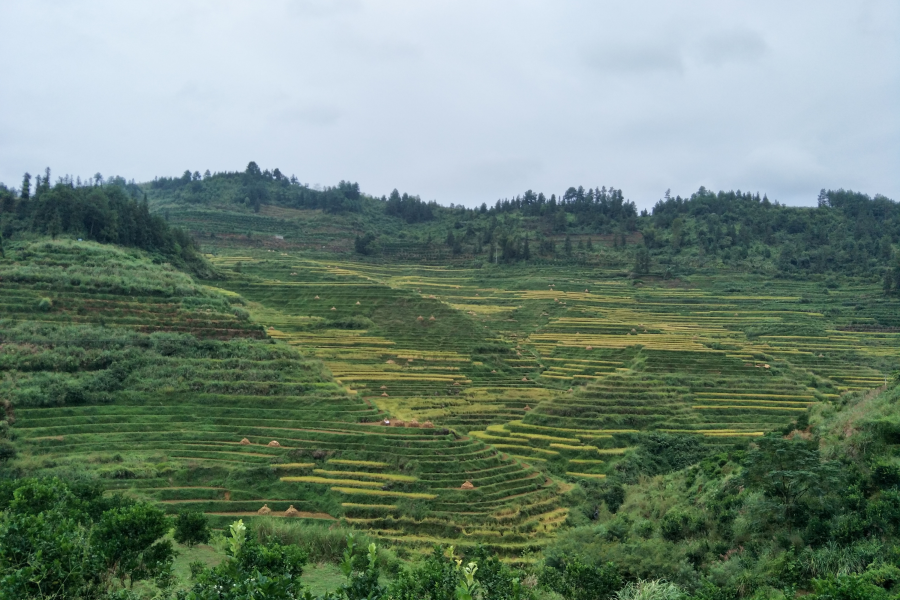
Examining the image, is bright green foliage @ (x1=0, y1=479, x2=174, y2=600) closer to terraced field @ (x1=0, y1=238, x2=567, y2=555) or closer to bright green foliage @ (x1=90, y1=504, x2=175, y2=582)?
bright green foliage @ (x1=90, y1=504, x2=175, y2=582)

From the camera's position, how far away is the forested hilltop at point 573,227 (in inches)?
3735

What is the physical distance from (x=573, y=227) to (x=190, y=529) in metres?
109

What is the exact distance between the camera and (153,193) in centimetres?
15588

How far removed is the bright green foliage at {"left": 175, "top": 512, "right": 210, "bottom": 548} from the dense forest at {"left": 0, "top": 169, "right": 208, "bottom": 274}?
1908 inches

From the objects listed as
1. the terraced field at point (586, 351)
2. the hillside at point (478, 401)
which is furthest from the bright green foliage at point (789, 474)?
the terraced field at point (586, 351)

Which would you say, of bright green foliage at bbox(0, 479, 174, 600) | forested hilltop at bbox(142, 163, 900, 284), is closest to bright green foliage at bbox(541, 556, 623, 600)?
bright green foliage at bbox(0, 479, 174, 600)

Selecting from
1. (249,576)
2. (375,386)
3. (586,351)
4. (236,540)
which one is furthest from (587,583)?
(586,351)

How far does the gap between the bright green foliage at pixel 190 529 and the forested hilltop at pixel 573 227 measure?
259 feet

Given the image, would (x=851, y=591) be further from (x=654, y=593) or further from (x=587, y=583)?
(x=587, y=583)

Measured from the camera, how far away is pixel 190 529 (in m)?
20.2

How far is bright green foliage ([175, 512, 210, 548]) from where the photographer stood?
20.1 meters

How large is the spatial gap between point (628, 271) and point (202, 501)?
7524 cm

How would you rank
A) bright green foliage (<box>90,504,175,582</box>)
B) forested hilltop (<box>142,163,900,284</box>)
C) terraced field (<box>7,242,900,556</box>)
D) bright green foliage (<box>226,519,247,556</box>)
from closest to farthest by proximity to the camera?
bright green foliage (<box>226,519,247,556</box>)
bright green foliage (<box>90,504,175,582</box>)
terraced field (<box>7,242,900,556</box>)
forested hilltop (<box>142,163,900,284</box>)

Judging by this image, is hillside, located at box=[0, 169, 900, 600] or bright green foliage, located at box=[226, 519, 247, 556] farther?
hillside, located at box=[0, 169, 900, 600]
